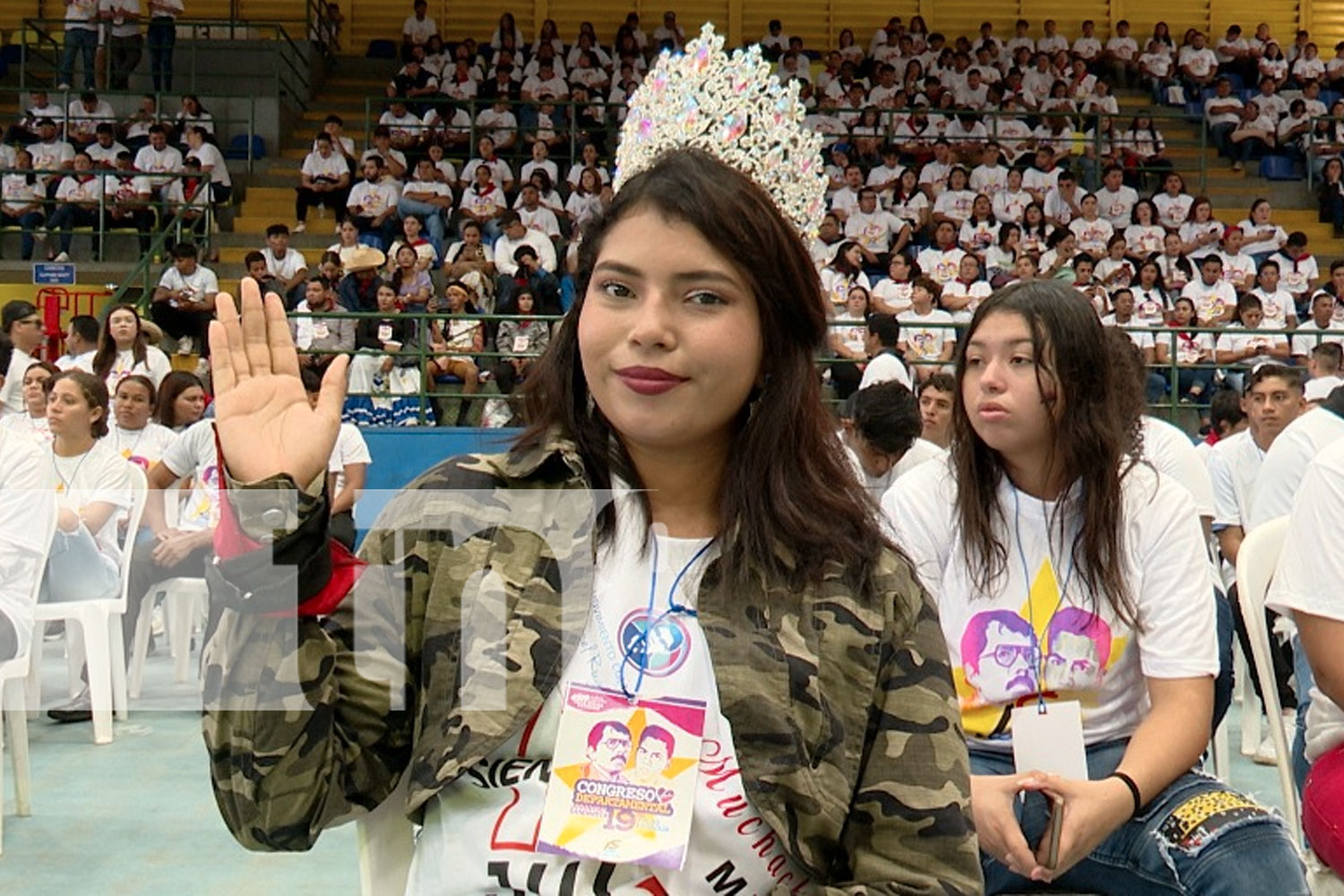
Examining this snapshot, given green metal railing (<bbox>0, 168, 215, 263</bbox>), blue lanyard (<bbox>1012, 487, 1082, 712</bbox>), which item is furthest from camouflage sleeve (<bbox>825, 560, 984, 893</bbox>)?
green metal railing (<bbox>0, 168, 215, 263</bbox>)

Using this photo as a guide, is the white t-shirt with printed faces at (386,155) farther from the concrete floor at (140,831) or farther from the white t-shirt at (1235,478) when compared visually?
the white t-shirt at (1235,478)

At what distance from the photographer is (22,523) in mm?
3543

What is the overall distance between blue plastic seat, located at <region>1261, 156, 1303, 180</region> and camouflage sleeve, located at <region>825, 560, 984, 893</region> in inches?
535

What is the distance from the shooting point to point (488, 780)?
1.41m

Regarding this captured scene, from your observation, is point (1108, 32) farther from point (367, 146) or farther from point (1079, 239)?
point (367, 146)

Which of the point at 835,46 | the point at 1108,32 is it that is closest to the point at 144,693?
the point at 835,46

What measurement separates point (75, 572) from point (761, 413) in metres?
3.55

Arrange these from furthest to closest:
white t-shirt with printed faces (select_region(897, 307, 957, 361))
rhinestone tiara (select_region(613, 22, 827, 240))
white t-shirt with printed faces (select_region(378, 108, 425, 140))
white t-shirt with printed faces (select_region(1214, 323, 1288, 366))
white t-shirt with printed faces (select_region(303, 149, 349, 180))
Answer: white t-shirt with printed faces (select_region(378, 108, 425, 140)), white t-shirt with printed faces (select_region(303, 149, 349, 180)), white t-shirt with printed faces (select_region(1214, 323, 1288, 366)), white t-shirt with printed faces (select_region(897, 307, 957, 361)), rhinestone tiara (select_region(613, 22, 827, 240))

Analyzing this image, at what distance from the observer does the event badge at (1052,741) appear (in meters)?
1.97

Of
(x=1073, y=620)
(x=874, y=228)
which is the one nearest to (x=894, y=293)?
(x=874, y=228)

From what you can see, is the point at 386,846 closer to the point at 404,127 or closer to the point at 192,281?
the point at 192,281

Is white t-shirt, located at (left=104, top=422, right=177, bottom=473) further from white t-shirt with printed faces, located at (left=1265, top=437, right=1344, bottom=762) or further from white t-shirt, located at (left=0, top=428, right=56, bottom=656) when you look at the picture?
white t-shirt with printed faces, located at (left=1265, top=437, right=1344, bottom=762)

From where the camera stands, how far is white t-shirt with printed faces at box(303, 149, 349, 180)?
12.3 metres

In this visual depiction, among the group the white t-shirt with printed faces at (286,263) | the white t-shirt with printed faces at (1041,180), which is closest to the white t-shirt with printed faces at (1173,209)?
the white t-shirt with printed faces at (1041,180)
